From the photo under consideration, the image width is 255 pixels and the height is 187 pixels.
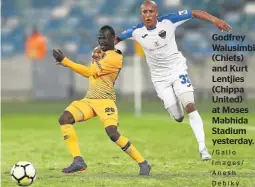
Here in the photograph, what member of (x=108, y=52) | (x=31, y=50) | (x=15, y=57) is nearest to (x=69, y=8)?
(x=15, y=57)

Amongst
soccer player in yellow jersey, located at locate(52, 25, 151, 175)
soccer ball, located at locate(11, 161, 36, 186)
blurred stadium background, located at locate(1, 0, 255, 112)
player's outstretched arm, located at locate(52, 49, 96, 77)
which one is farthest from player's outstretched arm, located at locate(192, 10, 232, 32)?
blurred stadium background, located at locate(1, 0, 255, 112)

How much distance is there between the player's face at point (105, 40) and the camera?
928 cm

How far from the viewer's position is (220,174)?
30.7ft

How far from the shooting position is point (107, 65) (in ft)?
30.6

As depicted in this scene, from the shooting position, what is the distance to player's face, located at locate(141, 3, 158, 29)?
34.2ft

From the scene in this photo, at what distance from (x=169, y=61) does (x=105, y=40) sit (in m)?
2.15

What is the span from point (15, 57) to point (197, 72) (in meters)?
10.9

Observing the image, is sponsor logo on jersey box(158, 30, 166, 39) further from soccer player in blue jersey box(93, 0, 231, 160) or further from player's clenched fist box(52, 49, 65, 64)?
player's clenched fist box(52, 49, 65, 64)

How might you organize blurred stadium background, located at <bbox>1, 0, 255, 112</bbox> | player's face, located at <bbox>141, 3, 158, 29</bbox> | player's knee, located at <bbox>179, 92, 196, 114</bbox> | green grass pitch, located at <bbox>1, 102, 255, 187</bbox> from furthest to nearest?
1. blurred stadium background, located at <bbox>1, 0, 255, 112</bbox>
2. player's knee, located at <bbox>179, 92, 196, 114</bbox>
3. player's face, located at <bbox>141, 3, 158, 29</bbox>
4. green grass pitch, located at <bbox>1, 102, 255, 187</bbox>

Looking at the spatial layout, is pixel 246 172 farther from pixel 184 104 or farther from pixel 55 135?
pixel 55 135

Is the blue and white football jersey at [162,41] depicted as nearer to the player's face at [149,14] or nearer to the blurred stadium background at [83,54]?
the player's face at [149,14]

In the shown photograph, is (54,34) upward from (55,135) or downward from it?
upward

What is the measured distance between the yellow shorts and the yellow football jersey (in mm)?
87

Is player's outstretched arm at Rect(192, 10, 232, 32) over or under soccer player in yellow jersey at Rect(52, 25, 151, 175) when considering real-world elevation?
over
